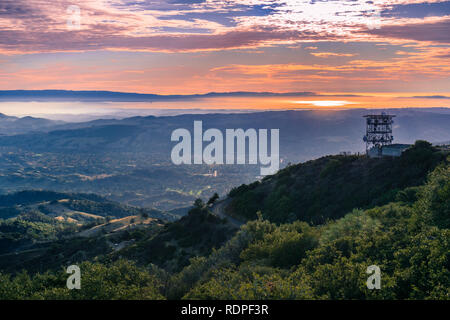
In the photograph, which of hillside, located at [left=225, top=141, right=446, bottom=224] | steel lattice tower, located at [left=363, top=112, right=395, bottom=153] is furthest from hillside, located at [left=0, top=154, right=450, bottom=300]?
steel lattice tower, located at [left=363, top=112, right=395, bottom=153]

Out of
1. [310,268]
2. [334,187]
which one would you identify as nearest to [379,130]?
[334,187]

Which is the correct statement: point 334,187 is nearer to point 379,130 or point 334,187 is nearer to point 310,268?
point 379,130

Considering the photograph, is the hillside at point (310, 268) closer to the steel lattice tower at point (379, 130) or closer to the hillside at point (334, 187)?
the hillside at point (334, 187)

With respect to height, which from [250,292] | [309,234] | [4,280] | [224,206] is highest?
[250,292]

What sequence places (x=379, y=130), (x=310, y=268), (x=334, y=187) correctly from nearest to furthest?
(x=310, y=268) → (x=334, y=187) → (x=379, y=130)

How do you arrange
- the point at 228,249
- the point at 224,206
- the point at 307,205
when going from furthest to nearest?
the point at 224,206 → the point at 307,205 → the point at 228,249

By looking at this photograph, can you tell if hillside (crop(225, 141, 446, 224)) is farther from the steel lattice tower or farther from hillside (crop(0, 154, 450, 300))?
hillside (crop(0, 154, 450, 300))
